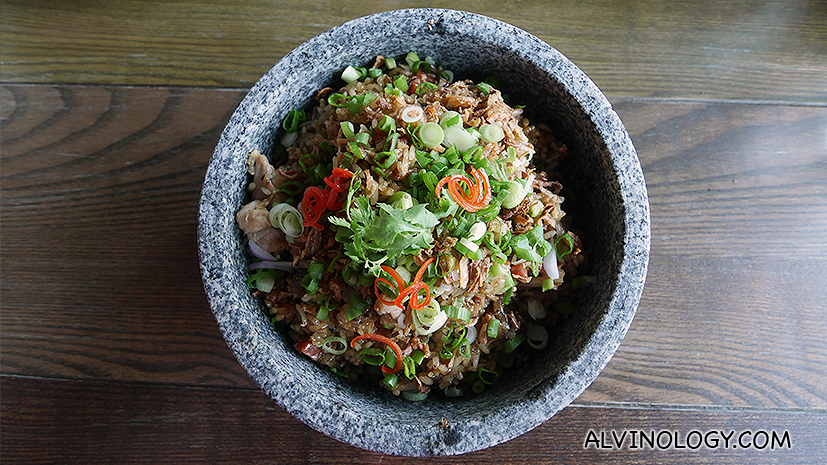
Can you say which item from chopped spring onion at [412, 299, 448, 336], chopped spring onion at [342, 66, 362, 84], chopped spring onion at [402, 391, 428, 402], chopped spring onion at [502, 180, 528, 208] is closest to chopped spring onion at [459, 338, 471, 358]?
chopped spring onion at [412, 299, 448, 336]

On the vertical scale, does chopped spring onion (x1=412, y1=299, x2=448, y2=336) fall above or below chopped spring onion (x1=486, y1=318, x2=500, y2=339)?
above

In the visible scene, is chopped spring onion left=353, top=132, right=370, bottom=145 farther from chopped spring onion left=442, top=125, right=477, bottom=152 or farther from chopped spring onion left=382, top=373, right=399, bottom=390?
chopped spring onion left=382, top=373, right=399, bottom=390

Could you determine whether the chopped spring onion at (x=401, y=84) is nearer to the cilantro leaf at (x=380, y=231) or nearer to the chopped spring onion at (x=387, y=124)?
the chopped spring onion at (x=387, y=124)

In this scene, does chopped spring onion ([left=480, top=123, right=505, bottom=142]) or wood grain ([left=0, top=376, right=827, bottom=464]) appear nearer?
chopped spring onion ([left=480, top=123, right=505, bottom=142])

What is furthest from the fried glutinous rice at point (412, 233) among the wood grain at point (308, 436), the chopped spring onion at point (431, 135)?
the wood grain at point (308, 436)

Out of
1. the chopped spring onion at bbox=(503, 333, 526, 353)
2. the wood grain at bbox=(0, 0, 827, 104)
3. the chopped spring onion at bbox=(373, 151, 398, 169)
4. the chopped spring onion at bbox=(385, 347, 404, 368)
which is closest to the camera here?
the chopped spring onion at bbox=(373, 151, 398, 169)

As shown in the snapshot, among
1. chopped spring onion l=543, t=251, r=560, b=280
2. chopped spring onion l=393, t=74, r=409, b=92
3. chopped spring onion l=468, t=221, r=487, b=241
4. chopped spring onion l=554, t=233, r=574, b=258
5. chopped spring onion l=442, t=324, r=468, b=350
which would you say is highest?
chopped spring onion l=393, t=74, r=409, b=92

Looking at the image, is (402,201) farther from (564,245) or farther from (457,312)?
(564,245)

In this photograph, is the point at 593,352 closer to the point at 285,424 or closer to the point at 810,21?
the point at 285,424
